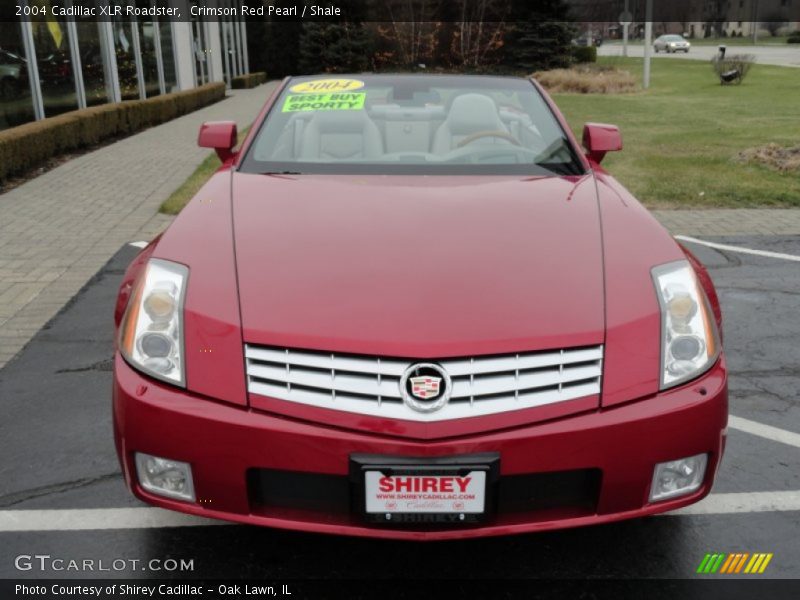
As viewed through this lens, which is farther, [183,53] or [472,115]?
[183,53]

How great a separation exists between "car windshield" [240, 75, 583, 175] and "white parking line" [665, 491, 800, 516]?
1378 mm

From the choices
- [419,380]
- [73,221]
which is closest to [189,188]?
[73,221]

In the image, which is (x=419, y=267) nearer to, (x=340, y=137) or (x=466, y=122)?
(x=340, y=137)

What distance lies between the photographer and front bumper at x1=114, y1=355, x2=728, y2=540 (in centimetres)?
206

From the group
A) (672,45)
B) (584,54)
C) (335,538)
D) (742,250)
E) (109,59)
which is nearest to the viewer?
(335,538)

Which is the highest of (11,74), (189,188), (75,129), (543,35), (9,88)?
(543,35)

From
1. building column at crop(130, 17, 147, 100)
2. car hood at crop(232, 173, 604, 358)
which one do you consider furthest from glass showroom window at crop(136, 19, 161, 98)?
car hood at crop(232, 173, 604, 358)

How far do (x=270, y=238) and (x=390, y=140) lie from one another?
1.30 m

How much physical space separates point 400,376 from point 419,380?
51 millimetres

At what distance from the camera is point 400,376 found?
210 cm

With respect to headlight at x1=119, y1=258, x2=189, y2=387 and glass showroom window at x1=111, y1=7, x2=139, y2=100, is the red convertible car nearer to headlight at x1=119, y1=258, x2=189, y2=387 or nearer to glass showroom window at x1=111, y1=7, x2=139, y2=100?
headlight at x1=119, y1=258, x2=189, y2=387

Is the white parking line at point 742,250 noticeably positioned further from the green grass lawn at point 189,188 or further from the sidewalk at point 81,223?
the green grass lawn at point 189,188

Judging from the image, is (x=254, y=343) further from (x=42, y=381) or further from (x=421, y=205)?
(x=42, y=381)

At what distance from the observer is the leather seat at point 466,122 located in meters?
3.65
